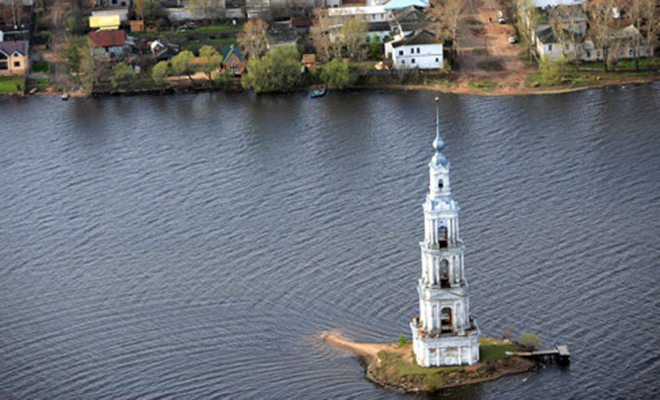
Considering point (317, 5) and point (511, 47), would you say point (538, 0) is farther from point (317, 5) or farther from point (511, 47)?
point (317, 5)

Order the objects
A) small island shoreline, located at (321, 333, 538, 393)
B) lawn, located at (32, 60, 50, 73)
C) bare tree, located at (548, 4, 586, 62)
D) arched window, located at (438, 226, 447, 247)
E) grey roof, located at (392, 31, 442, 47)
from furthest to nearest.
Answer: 1. lawn, located at (32, 60, 50, 73)
2. grey roof, located at (392, 31, 442, 47)
3. bare tree, located at (548, 4, 586, 62)
4. arched window, located at (438, 226, 447, 247)
5. small island shoreline, located at (321, 333, 538, 393)

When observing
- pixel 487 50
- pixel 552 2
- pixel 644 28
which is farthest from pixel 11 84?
pixel 644 28

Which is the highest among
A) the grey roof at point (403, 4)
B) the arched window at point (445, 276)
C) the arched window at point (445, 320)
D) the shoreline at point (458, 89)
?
the grey roof at point (403, 4)

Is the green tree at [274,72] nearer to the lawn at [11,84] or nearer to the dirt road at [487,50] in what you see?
the dirt road at [487,50]

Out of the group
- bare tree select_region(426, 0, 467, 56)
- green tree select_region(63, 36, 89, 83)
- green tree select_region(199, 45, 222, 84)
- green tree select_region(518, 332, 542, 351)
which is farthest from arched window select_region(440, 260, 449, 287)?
green tree select_region(63, 36, 89, 83)

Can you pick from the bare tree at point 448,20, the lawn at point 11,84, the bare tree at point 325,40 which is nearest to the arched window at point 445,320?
the bare tree at point 325,40

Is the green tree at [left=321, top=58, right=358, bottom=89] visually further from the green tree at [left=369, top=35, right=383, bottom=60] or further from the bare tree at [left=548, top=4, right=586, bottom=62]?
the bare tree at [left=548, top=4, right=586, bottom=62]
